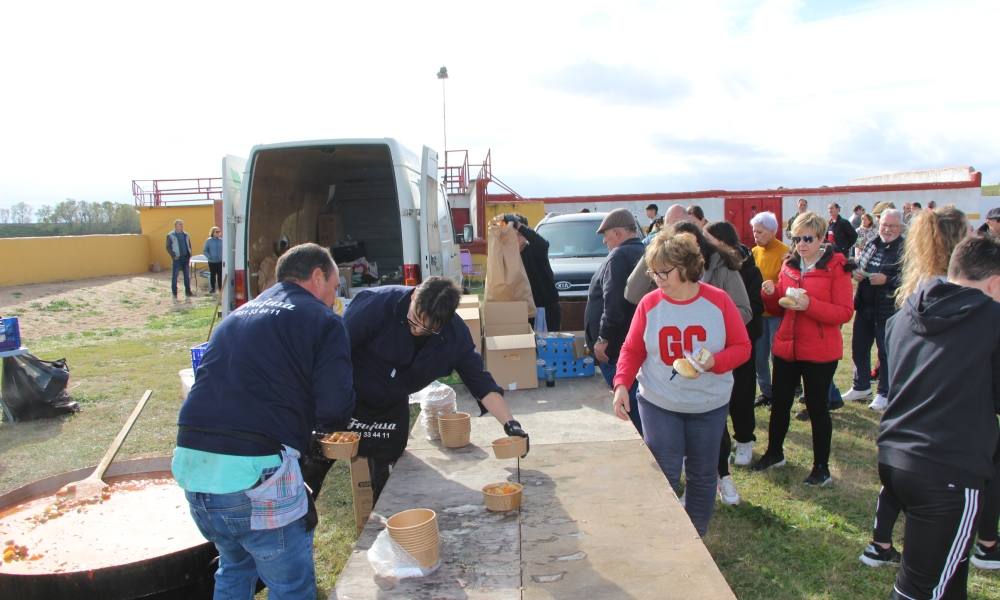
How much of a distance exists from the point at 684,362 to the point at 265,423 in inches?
73.0

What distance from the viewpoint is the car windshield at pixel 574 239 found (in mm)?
8656

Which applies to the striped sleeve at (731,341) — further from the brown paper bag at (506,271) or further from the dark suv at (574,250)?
the dark suv at (574,250)

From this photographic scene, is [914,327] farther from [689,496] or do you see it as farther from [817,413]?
[817,413]

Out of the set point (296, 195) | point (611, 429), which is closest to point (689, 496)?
point (611, 429)

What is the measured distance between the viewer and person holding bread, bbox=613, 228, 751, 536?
317 centimetres

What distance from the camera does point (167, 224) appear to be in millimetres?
21250

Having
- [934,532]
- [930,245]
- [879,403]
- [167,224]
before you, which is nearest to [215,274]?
[167,224]

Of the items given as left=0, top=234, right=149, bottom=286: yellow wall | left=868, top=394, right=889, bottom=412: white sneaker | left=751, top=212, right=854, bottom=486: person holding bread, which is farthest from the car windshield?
left=0, top=234, right=149, bottom=286: yellow wall

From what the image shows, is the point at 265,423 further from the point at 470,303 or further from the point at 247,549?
the point at 470,303

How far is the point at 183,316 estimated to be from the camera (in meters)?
13.4

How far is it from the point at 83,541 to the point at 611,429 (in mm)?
2847

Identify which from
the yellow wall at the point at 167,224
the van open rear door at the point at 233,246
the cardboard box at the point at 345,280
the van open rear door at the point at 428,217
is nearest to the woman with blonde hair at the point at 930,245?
the van open rear door at the point at 428,217

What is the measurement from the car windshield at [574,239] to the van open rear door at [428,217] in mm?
2403

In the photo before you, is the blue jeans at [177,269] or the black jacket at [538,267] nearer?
the black jacket at [538,267]
